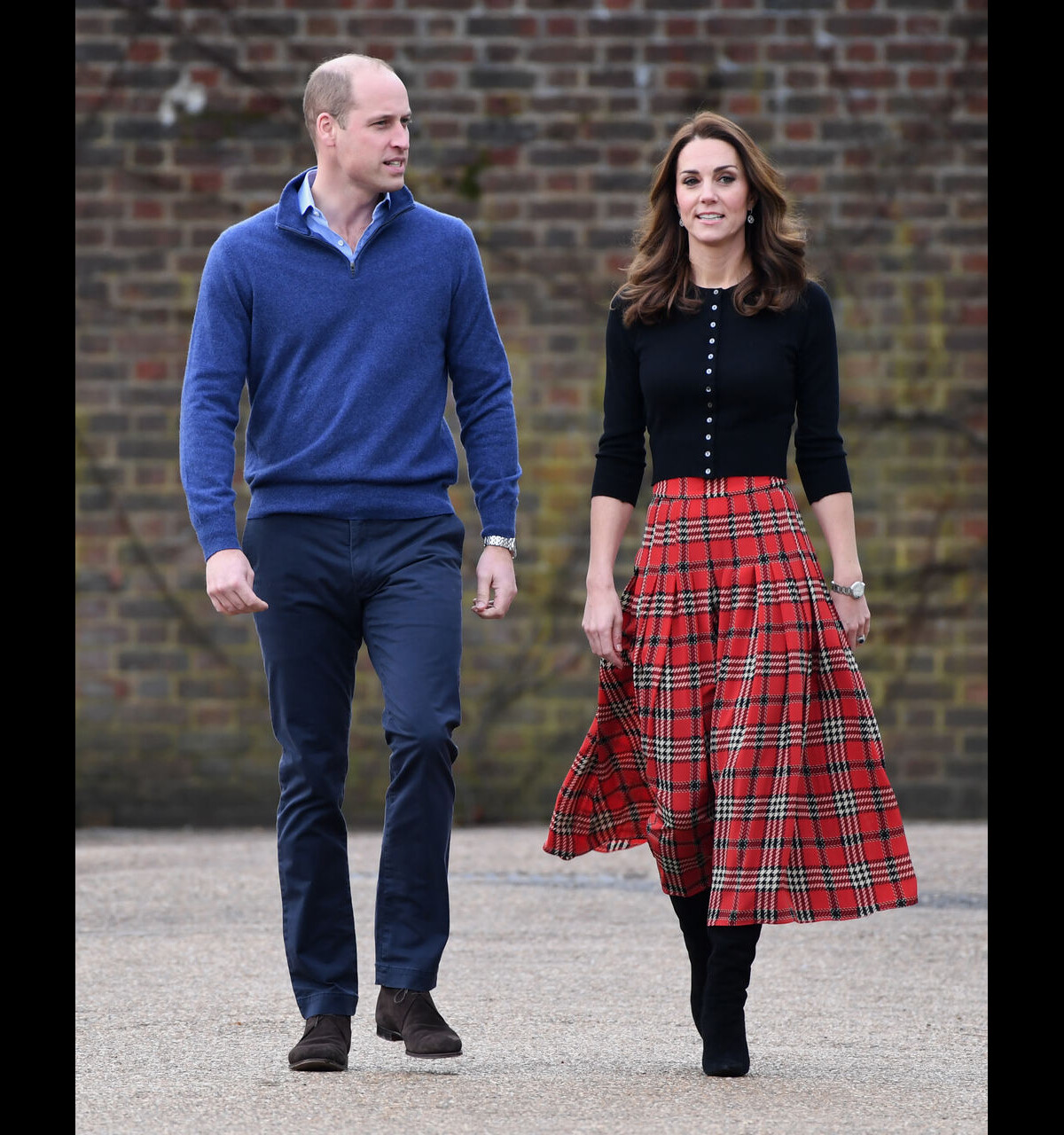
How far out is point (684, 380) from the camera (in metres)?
4.12

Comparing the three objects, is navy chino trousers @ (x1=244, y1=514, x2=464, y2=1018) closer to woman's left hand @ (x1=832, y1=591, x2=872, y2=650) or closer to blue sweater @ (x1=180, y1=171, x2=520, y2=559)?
blue sweater @ (x1=180, y1=171, x2=520, y2=559)

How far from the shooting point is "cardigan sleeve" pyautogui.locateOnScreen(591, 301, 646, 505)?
4.24 metres

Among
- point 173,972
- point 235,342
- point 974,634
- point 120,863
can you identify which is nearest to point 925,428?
point 974,634

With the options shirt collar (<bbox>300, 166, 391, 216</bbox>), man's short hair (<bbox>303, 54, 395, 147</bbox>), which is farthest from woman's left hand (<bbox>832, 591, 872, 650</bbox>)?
man's short hair (<bbox>303, 54, 395, 147</bbox>)

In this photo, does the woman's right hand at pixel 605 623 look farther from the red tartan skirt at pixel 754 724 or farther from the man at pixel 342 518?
the man at pixel 342 518

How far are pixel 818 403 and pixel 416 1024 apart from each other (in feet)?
5.01

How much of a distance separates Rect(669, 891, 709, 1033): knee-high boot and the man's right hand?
1.07 metres

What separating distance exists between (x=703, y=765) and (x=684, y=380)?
79 centimetres

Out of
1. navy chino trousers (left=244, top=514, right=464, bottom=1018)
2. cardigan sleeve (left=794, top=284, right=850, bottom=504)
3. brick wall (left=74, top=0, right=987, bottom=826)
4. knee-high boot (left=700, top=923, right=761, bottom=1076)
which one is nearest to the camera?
knee-high boot (left=700, top=923, right=761, bottom=1076)

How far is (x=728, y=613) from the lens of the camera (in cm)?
404

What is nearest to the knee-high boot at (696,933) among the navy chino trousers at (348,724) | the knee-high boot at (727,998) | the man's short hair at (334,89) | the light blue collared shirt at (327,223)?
the knee-high boot at (727,998)

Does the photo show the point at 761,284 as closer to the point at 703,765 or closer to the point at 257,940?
the point at 703,765

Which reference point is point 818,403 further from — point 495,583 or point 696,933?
point 696,933

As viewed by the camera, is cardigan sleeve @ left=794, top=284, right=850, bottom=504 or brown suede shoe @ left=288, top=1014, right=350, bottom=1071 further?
cardigan sleeve @ left=794, top=284, right=850, bottom=504
